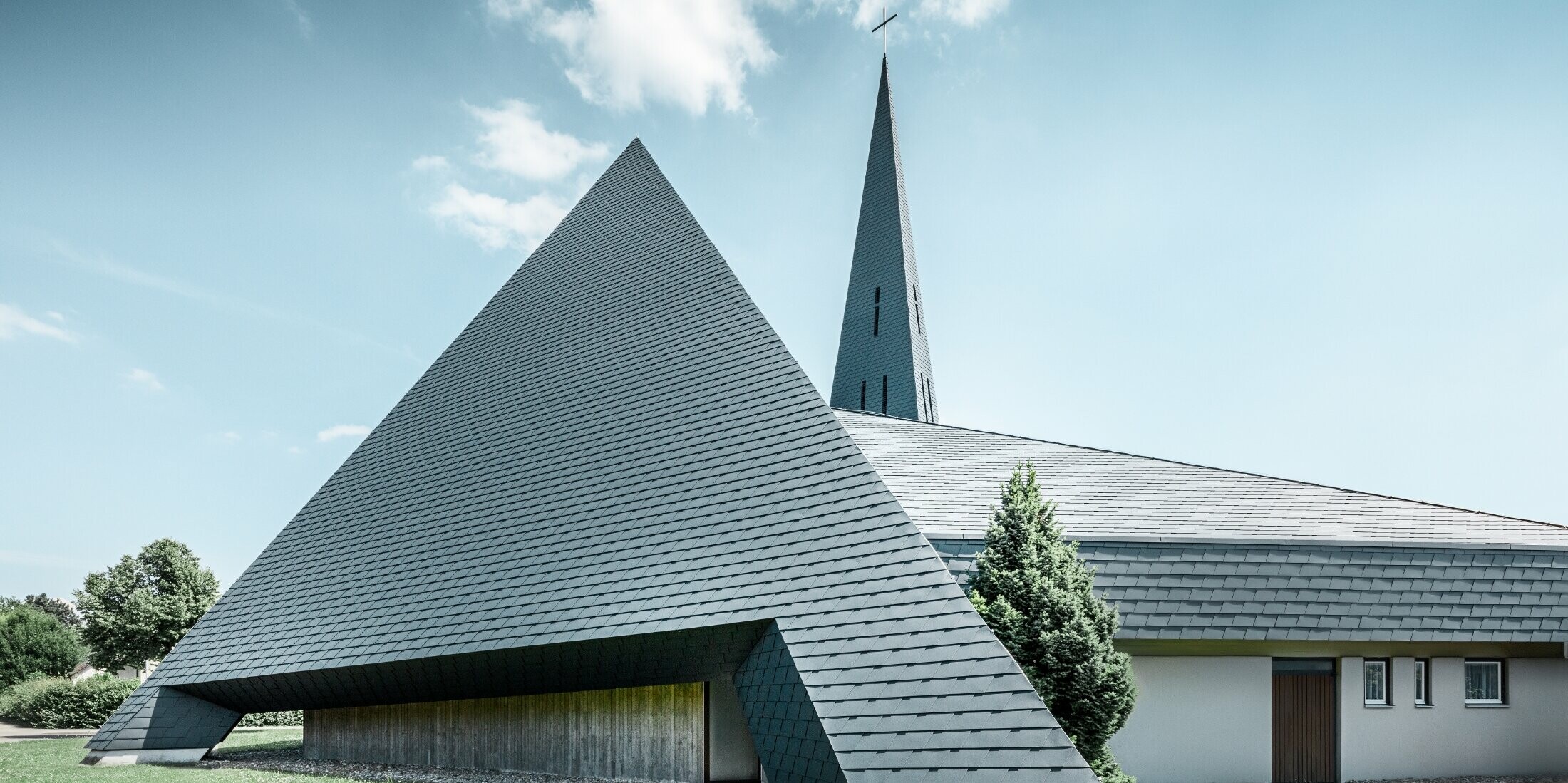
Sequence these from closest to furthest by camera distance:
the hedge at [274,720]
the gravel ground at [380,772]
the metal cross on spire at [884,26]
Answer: the gravel ground at [380,772]
the hedge at [274,720]
the metal cross on spire at [884,26]

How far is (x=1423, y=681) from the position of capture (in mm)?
13039

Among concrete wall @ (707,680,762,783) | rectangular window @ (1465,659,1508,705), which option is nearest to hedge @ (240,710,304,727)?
concrete wall @ (707,680,762,783)

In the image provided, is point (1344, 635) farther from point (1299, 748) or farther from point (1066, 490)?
point (1066, 490)

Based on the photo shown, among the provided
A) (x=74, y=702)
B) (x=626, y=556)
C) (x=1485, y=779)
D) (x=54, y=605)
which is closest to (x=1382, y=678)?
(x=1485, y=779)

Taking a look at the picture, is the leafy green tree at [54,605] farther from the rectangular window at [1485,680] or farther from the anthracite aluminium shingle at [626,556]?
the rectangular window at [1485,680]

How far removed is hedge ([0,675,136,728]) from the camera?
25.4 meters

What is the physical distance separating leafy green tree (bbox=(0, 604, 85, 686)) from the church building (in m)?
40.7

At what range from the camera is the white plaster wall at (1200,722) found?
11.9 m

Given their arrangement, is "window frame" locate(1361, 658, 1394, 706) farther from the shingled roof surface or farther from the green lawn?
the green lawn

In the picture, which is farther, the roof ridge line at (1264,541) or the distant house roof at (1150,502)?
the distant house roof at (1150,502)

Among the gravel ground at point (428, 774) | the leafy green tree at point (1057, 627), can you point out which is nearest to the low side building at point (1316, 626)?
the gravel ground at point (428, 774)

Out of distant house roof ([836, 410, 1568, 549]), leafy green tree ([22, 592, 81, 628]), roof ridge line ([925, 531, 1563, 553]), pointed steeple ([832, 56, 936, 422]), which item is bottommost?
leafy green tree ([22, 592, 81, 628])

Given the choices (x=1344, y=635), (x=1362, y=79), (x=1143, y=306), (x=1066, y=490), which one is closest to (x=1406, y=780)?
(x=1344, y=635)

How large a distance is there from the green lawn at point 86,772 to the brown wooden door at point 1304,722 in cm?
1250
